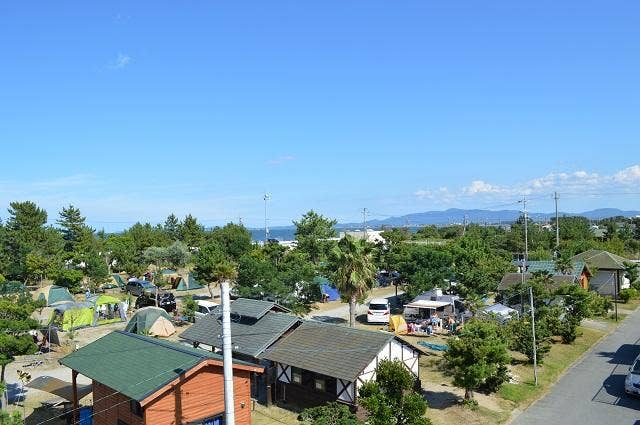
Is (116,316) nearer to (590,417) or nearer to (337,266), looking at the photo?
(337,266)

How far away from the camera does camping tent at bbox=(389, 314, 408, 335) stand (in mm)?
33781

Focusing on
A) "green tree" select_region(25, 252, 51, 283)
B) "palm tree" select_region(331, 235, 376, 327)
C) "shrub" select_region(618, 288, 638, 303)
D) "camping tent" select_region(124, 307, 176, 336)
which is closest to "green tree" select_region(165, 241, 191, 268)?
"green tree" select_region(25, 252, 51, 283)

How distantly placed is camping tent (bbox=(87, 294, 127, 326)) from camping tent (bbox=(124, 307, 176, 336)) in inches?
241

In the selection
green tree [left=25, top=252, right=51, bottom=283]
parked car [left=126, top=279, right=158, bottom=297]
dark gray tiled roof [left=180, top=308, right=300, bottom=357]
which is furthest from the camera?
green tree [left=25, top=252, right=51, bottom=283]

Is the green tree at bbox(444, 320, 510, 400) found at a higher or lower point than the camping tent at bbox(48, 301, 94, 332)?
higher

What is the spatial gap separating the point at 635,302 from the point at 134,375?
46800mm

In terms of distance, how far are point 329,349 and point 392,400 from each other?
4.15 metres

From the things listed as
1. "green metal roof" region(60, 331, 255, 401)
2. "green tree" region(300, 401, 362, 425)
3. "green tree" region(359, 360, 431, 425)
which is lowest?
"green tree" region(300, 401, 362, 425)

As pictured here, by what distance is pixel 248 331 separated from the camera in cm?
2383

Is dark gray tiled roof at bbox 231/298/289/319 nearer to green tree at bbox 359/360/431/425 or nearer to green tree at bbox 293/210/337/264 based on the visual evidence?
green tree at bbox 359/360/431/425

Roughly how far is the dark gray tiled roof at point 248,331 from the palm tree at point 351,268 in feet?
21.7

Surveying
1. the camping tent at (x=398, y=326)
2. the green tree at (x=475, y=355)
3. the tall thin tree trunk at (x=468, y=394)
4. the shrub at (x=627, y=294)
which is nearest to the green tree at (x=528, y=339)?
the green tree at (x=475, y=355)

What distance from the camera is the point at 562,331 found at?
3141 centimetres

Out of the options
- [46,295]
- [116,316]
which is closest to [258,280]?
[116,316]
